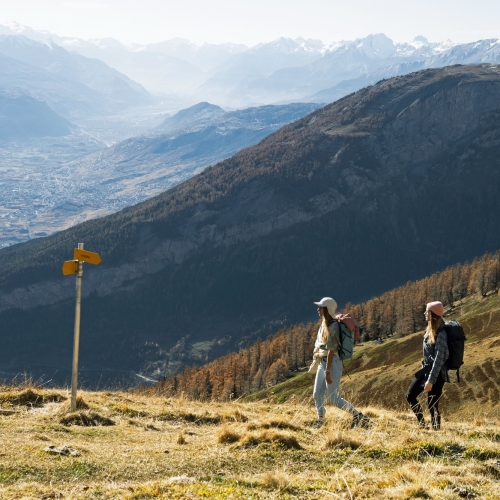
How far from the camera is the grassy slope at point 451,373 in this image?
9481 centimetres

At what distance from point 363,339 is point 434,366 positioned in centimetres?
17695

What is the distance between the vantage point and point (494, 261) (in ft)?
625

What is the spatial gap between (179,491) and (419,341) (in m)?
151

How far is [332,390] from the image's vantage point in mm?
16844

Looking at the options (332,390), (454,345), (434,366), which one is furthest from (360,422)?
(454,345)

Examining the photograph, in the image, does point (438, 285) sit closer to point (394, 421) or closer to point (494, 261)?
point (494, 261)

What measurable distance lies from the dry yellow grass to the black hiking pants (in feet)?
1.60

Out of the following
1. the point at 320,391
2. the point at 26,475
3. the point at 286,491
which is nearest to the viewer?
the point at 286,491

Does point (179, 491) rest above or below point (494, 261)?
below

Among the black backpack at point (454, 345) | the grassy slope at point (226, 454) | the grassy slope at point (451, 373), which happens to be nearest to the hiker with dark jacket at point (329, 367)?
the grassy slope at point (226, 454)

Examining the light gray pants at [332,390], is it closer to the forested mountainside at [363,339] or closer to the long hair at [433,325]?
the long hair at [433,325]

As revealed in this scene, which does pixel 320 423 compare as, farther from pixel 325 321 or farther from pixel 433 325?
pixel 433 325

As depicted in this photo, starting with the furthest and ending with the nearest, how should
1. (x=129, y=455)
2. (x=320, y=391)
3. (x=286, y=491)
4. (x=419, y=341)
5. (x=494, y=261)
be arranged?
(x=494, y=261) < (x=419, y=341) < (x=320, y=391) < (x=129, y=455) < (x=286, y=491)

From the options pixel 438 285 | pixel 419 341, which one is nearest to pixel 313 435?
pixel 419 341
